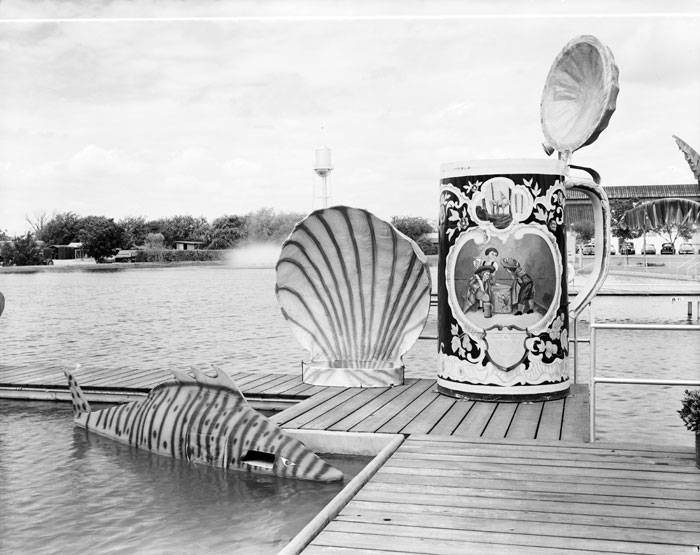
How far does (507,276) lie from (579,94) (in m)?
1.58

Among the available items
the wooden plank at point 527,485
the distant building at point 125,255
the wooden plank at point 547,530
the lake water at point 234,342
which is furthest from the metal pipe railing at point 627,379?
the distant building at point 125,255

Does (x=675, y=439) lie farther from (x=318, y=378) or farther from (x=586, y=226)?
(x=586, y=226)

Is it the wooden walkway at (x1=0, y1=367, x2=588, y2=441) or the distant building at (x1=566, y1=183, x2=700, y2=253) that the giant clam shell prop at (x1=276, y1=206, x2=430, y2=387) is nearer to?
the wooden walkway at (x1=0, y1=367, x2=588, y2=441)

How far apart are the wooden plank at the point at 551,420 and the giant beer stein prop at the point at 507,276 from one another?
0.10m

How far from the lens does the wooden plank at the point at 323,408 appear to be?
4.94 m

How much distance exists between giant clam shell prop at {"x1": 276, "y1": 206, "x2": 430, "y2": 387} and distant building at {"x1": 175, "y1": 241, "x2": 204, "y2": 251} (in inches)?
1593

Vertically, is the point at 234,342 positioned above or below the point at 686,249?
below

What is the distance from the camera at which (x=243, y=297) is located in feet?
95.8

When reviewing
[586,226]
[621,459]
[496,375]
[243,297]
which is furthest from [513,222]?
[586,226]

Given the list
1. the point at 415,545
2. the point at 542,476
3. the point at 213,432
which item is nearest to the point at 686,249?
the point at 213,432

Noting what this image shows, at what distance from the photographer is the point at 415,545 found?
291cm

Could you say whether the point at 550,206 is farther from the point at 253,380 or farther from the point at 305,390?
the point at 253,380

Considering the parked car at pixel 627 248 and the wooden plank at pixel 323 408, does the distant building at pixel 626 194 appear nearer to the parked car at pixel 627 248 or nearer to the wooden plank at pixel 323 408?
the parked car at pixel 627 248

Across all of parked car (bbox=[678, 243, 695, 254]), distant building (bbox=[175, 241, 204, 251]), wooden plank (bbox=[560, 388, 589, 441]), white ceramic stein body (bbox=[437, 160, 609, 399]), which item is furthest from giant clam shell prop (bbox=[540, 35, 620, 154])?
distant building (bbox=[175, 241, 204, 251])
